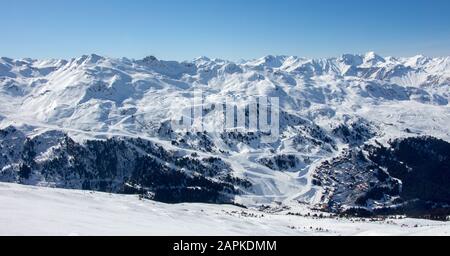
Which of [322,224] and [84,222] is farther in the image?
[322,224]

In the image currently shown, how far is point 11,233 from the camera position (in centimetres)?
3756
